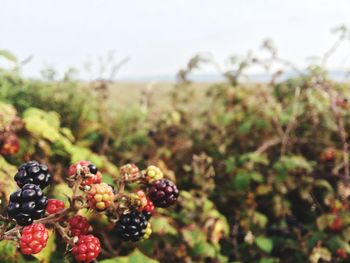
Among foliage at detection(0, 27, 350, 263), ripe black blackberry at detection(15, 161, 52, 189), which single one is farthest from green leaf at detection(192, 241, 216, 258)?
ripe black blackberry at detection(15, 161, 52, 189)

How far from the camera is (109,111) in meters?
5.27

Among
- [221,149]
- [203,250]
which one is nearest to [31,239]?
[203,250]

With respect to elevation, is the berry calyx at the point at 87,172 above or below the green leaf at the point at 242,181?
above

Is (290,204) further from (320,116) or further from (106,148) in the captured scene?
(106,148)

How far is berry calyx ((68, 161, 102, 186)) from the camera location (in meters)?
1.82

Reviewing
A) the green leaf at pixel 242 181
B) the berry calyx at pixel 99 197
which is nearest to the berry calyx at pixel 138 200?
the berry calyx at pixel 99 197

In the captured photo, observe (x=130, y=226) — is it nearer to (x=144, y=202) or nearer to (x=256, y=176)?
(x=144, y=202)

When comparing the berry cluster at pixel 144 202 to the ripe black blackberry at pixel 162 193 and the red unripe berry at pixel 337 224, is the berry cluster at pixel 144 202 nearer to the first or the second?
the ripe black blackberry at pixel 162 193

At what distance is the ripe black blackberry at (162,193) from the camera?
197cm

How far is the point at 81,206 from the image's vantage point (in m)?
1.83

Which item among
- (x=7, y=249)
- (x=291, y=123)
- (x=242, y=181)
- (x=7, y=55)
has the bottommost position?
(x=242, y=181)

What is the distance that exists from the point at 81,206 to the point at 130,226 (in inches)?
8.7

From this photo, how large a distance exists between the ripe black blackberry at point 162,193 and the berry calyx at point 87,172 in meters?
0.24

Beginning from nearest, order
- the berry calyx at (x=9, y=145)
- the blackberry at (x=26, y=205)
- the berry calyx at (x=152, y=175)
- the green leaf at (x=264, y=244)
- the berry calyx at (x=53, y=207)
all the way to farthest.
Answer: the blackberry at (x=26, y=205), the berry calyx at (x=53, y=207), the berry calyx at (x=152, y=175), the berry calyx at (x=9, y=145), the green leaf at (x=264, y=244)
